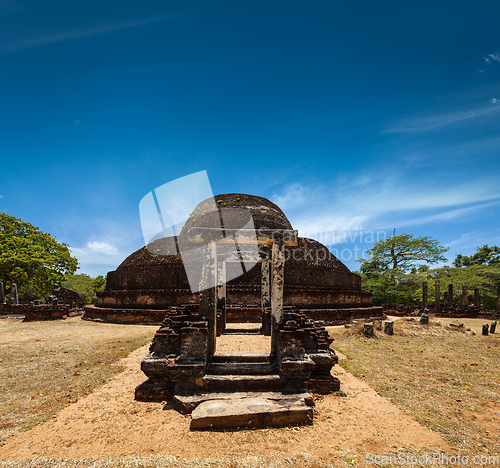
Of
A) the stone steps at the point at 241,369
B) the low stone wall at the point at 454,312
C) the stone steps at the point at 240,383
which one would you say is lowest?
the low stone wall at the point at 454,312

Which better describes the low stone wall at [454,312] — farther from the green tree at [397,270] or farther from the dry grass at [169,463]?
the dry grass at [169,463]

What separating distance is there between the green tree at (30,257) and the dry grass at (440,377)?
25480 millimetres

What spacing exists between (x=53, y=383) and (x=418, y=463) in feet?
20.2

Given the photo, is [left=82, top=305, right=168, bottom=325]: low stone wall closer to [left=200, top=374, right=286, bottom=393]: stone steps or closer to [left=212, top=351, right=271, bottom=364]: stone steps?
[left=212, top=351, right=271, bottom=364]: stone steps

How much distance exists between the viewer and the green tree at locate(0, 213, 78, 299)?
22.8 metres

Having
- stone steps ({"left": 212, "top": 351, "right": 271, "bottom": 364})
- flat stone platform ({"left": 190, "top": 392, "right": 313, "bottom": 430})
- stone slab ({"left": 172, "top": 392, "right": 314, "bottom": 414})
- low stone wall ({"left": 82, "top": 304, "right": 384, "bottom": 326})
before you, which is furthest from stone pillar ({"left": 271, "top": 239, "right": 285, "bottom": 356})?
low stone wall ({"left": 82, "top": 304, "right": 384, "bottom": 326})

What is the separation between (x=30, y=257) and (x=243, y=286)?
Result: 20.6 meters

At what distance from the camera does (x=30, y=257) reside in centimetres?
2305

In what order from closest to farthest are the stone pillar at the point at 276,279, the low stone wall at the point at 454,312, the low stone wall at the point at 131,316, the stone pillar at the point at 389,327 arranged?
1. the stone pillar at the point at 276,279
2. the stone pillar at the point at 389,327
3. the low stone wall at the point at 131,316
4. the low stone wall at the point at 454,312

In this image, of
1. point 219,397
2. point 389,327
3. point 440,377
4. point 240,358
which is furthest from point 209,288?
point 389,327

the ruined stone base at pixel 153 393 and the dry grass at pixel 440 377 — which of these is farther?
the ruined stone base at pixel 153 393

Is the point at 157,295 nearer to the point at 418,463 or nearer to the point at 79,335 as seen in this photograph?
the point at 79,335

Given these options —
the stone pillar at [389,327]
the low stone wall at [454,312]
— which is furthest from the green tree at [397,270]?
the stone pillar at [389,327]

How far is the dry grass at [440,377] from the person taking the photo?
3.76 meters
